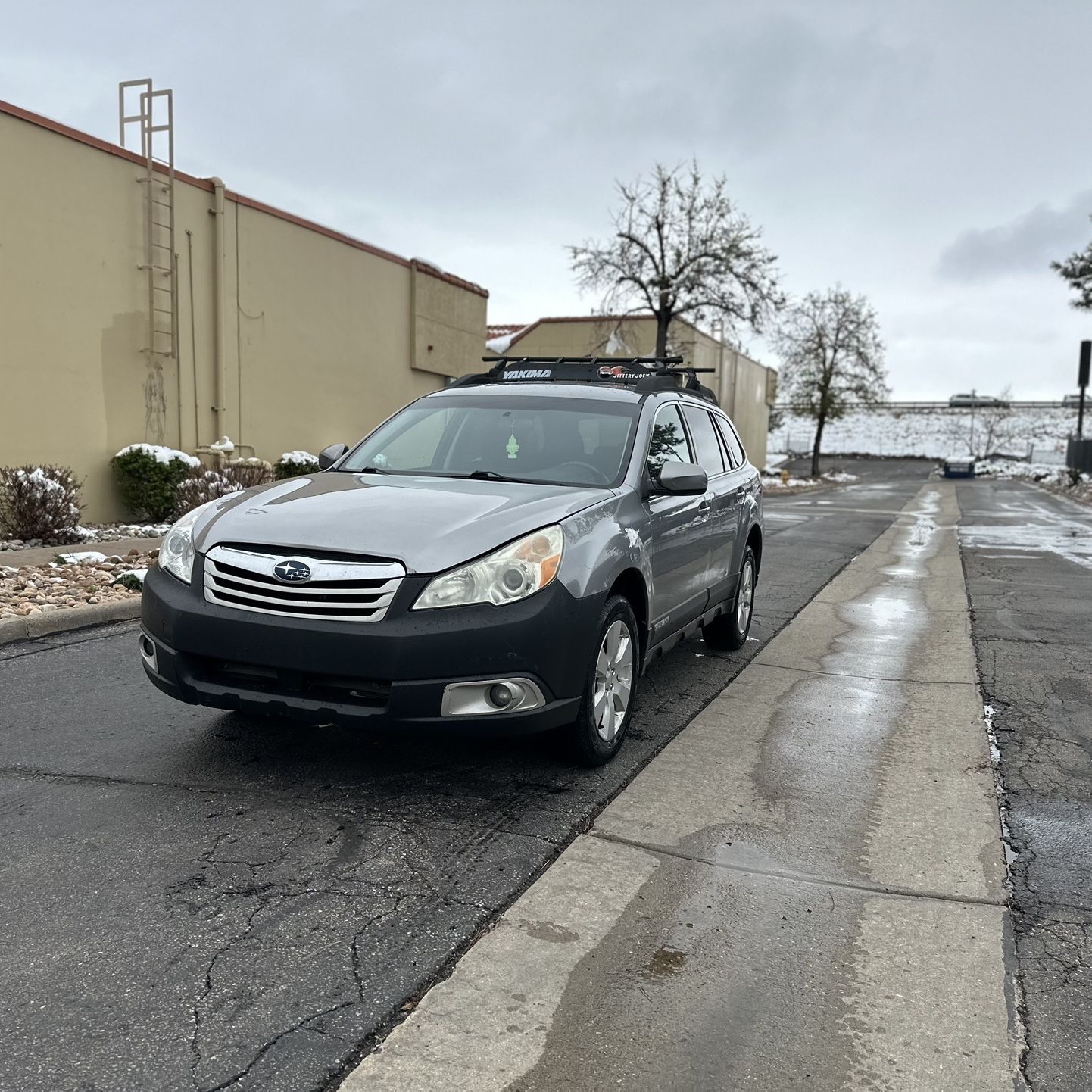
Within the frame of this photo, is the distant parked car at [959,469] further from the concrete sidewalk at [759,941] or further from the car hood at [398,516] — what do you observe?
the car hood at [398,516]

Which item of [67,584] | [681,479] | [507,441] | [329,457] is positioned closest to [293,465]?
[67,584]

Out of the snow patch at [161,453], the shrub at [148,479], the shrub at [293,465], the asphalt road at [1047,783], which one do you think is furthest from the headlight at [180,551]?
the shrub at [293,465]

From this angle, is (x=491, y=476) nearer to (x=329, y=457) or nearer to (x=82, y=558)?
(x=329, y=457)

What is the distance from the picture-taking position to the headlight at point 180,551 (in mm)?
4227

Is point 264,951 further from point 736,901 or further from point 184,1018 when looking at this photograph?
point 736,901

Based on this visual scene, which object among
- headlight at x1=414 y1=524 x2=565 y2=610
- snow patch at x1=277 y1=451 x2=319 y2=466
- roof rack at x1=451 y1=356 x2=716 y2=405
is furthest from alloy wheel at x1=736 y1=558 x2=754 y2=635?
snow patch at x1=277 y1=451 x2=319 y2=466

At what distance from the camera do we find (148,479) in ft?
43.1

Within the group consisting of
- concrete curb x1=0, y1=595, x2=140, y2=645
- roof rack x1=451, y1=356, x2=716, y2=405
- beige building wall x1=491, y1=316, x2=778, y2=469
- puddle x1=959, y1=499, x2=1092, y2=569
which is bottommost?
puddle x1=959, y1=499, x2=1092, y2=569

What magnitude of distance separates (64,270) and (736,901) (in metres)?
12.2

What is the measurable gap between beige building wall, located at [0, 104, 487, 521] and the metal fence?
118ft

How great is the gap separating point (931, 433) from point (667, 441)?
108161 millimetres

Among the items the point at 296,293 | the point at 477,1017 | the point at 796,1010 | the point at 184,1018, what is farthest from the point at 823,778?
the point at 296,293

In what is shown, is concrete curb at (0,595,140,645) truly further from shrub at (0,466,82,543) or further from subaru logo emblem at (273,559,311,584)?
subaru logo emblem at (273,559,311,584)

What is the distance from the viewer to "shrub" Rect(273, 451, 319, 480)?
1573cm
